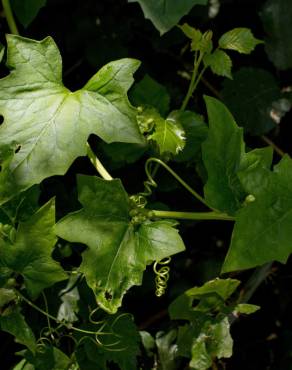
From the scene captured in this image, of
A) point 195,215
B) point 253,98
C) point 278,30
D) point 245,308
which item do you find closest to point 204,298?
point 245,308

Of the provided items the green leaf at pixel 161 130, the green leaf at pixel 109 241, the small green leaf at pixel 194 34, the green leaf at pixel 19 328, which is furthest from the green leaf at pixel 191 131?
the green leaf at pixel 19 328

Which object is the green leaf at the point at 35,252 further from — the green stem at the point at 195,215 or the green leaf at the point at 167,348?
the green leaf at the point at 167,348

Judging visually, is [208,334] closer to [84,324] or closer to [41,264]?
[84,324]

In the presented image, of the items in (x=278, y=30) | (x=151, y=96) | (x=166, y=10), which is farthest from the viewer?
(x=278, y=30)

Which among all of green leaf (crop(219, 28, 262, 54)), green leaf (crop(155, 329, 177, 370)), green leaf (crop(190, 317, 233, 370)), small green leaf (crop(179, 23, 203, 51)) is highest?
small green leaf (crop(179, 23, 203, 51))

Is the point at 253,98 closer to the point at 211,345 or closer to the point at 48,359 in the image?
the point at 211,345

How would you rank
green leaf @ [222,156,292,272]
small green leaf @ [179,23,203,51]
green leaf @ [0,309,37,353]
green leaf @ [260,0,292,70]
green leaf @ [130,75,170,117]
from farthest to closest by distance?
green leaf @ [260,0,292,70], green leaf @ [130,75,170,117], small green leaf @ [179,23,203,51], green leaf @ [0,309,37,353], green leaf @ [222,156,292,272]

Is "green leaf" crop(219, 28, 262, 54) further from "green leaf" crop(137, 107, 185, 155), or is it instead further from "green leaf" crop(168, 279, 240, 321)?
"green leaf" crop(168, 279, 240, 321)

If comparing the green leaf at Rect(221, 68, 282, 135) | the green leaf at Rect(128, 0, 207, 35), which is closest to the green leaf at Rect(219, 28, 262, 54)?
the green leaf at Rect(128, 0, 207, 35)
